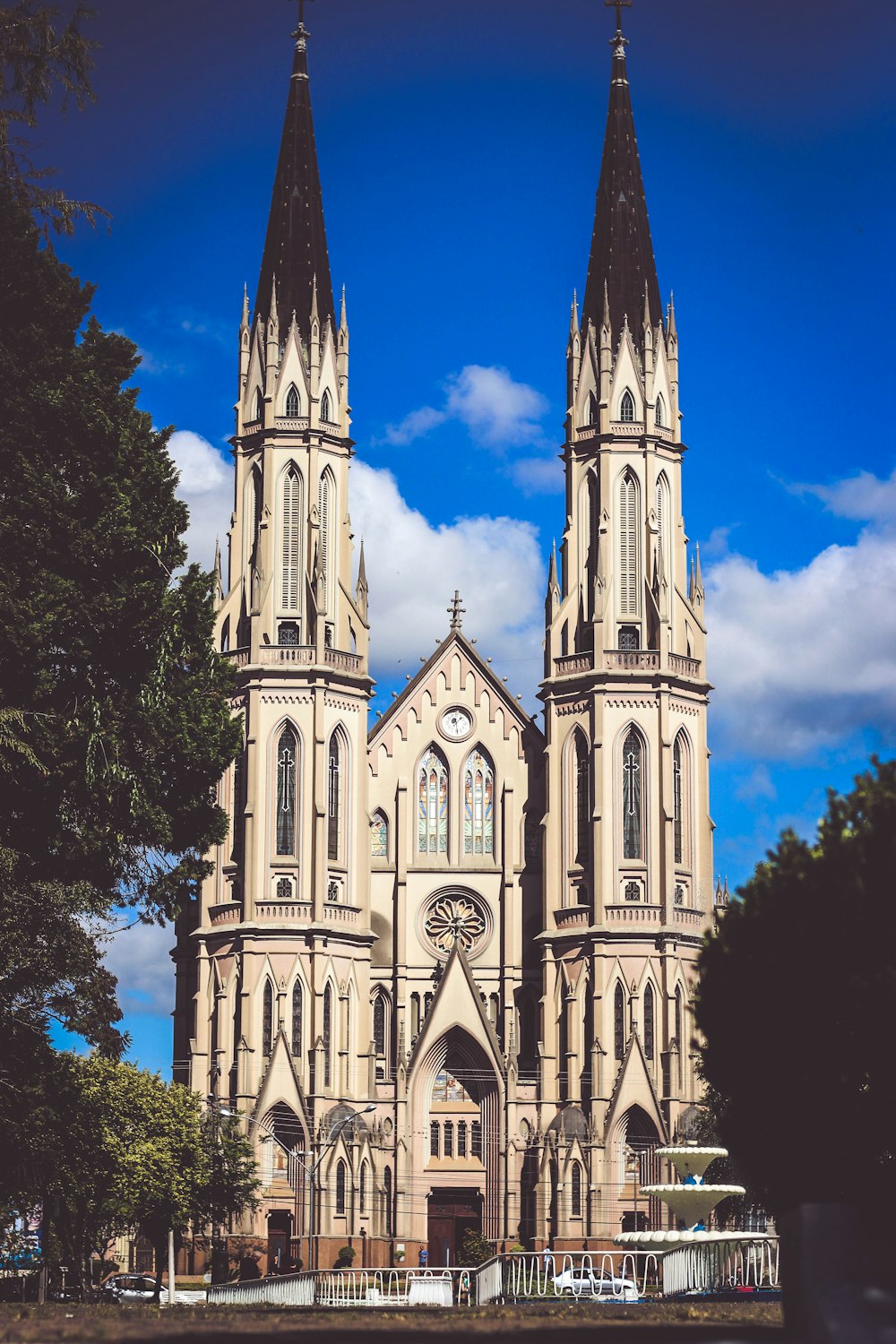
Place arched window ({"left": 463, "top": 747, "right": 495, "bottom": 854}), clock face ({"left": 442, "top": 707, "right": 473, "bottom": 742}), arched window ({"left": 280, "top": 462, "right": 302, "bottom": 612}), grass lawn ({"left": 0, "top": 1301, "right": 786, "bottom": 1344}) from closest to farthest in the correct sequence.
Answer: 1. grass lawn ({"left": 0, "top": 1301, "right": 786, "bottom": 1344})
2. arched window ({"left": 280, "top": 462, "right": 302, "bottom": 612})
3. arched window ({"left": 463, "top": 747, "right": 495, "bottom": 854})
4. clock face ({"left": 442, "top": 707, "right": 473, "bottom": 742})

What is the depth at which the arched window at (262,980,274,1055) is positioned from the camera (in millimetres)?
88625

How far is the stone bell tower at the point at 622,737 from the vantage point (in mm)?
88375

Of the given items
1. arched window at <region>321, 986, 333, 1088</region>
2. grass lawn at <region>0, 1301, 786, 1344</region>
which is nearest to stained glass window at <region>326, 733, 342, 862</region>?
arched window at <region>321, 986, 333, 1088</region>

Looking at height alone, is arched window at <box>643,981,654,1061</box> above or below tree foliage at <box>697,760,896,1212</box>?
above

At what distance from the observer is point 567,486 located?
3757 inches

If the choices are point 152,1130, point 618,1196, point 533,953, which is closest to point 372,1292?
point 152,1130

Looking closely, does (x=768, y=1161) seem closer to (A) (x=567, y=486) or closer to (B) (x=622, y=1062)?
(B) (x=622, y=1062)

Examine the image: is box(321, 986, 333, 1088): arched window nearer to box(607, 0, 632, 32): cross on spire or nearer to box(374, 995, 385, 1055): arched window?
box(374, 995, 385, 1055): arched window

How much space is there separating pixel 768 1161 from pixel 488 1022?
5315 cm

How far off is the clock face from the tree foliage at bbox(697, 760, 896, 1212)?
198 feet

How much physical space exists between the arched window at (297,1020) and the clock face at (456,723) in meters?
13.1

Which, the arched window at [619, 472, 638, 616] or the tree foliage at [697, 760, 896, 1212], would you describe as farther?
the arched window at [619, 472, 638, 616]

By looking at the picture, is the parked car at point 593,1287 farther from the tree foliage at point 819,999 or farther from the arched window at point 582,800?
the tree foliage at point 819,999

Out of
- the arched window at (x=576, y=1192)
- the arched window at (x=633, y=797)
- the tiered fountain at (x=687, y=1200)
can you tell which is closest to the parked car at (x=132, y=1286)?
the arched window at (x=576, y=1192)
